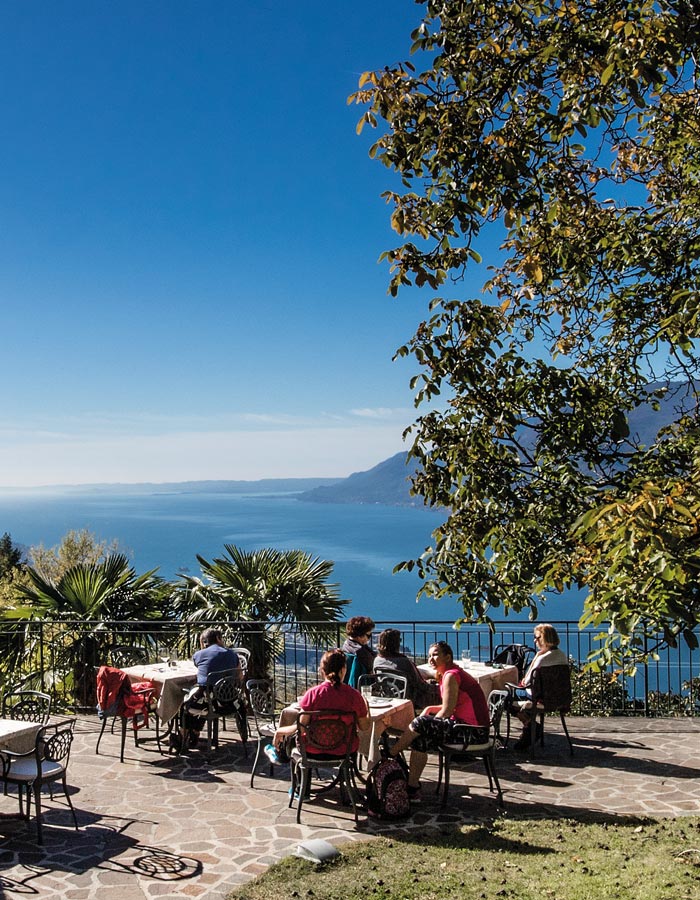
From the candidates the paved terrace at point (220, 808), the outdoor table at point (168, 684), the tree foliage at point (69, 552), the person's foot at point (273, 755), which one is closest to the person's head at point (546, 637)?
the paved terrace at point (220, 808)

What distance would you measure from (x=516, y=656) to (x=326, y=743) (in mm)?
4372

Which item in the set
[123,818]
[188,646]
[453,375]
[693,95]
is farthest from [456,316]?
[188,646]

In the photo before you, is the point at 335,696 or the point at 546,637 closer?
the point at 335,696

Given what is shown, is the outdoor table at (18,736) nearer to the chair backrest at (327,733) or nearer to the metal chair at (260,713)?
the metal chair at (260,713)

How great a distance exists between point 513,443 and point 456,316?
4.52 feet

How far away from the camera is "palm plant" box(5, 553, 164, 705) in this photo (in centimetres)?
1223

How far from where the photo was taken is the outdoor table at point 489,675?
9.59 m

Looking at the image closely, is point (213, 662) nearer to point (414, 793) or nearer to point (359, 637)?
point (359, 637)

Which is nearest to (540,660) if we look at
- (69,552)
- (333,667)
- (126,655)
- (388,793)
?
(388,793)

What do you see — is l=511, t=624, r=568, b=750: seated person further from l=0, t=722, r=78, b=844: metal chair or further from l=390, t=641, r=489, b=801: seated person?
l=0, t=722, r=78, b=844: metal chair

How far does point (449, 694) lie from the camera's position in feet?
24.1

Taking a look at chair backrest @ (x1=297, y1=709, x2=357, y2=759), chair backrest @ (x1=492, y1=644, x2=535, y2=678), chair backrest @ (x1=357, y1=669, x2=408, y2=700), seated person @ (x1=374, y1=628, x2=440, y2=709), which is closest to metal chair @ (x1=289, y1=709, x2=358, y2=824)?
chair backrest @ (x1=297, y1=709, x2=357, y2=759)

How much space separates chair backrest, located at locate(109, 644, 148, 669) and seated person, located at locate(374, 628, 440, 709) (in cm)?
468

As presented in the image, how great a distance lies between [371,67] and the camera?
581 cm
